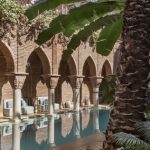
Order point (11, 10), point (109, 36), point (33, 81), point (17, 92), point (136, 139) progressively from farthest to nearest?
point (33, 81) < point (17, 92) < point (11, 10) < point (109, 36) < point (136, 139)

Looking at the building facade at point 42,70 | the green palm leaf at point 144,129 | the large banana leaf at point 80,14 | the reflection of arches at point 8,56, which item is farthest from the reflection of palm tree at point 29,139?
the green palm leaf at point 144,129

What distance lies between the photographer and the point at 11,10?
1717 cm

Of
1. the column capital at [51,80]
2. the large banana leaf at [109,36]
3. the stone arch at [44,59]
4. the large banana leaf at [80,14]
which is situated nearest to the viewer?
the large banana leaf at [80,14]

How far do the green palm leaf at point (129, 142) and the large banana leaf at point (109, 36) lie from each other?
428 cm

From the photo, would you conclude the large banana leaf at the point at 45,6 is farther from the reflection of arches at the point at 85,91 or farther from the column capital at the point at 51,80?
the reflection of arches at the point at 85,91

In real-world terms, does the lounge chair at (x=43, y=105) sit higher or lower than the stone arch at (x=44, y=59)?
lower

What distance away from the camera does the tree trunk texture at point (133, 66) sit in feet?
13.1

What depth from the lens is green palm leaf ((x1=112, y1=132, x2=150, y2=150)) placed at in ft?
12.8

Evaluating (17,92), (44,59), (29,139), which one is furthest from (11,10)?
(29,139)

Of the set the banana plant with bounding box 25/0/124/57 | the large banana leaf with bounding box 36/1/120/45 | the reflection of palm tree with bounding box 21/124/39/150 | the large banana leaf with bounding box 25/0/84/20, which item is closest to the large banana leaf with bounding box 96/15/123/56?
the banana plant with bounding box 25/0/124/57

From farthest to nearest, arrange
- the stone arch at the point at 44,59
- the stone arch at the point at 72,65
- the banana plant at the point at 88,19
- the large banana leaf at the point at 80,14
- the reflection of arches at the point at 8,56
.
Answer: the stone arch at the point at 72,65, the stone arch at the point at 44,59, the reflection of arches at the point at 8,56, the banana plant at the point at 88,19, the large banana leaf at the point at 80,14

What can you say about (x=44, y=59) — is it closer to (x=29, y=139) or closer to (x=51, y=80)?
(x=51, y=80)

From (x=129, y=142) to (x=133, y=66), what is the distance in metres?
0.67

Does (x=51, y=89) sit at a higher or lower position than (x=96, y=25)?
lower
